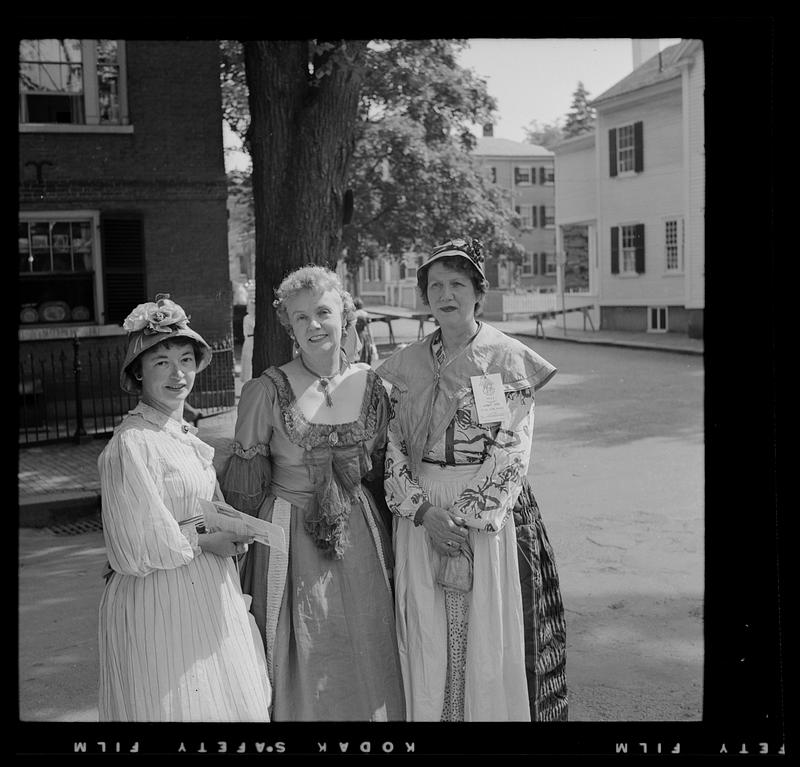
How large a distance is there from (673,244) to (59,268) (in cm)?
1646

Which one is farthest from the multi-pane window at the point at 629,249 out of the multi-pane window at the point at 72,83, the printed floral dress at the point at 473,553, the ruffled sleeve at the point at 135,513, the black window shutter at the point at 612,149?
the ruffled sleeve at the point at 135,513

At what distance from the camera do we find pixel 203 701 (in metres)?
2.87

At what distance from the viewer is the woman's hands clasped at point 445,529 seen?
3.20 m

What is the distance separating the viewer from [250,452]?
3.17 metres

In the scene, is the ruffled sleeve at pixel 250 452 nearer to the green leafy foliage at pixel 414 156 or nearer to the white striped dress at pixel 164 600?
the white striped dress at pixel 164 600

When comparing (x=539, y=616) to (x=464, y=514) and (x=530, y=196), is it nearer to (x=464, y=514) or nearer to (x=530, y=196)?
(x=464, y=514)

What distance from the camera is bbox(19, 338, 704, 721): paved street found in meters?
4.39

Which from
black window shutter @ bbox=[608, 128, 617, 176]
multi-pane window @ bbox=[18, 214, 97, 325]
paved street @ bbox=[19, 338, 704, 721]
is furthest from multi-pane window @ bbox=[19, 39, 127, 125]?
black window shutter @ bbox=[608, 128, 617, 176]

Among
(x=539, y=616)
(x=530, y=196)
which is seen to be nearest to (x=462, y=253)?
(x=539, y=616)

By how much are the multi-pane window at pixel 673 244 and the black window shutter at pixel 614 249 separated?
1704 millimetres

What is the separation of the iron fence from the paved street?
11.8 ft
